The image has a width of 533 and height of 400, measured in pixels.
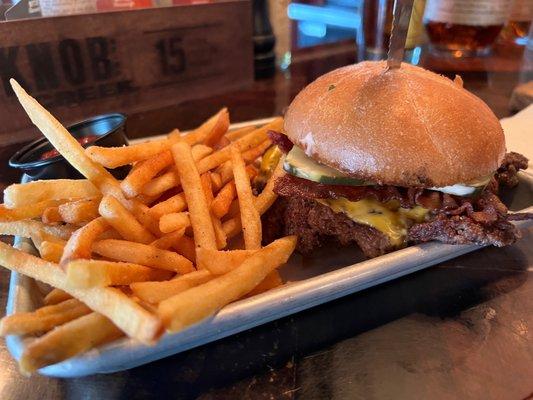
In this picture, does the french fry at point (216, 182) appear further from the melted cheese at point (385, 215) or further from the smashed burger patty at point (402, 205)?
the melted cheese at point (385, 215)

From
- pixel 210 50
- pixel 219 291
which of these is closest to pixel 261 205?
pixel 219 291

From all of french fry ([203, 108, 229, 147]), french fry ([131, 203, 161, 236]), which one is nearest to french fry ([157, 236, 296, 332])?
french fry ([131, 203, 161, 236])

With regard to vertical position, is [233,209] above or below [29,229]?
below

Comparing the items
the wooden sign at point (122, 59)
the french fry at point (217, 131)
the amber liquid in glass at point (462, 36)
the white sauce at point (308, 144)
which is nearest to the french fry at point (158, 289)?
the white sauce at point (308, 144)

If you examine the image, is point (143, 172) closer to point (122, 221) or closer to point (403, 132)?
point (122, 221)

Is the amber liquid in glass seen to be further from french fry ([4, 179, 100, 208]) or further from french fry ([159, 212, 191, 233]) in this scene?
french fry ([4, 179, 100, 208])

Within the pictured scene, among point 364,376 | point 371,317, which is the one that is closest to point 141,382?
point 364,376
